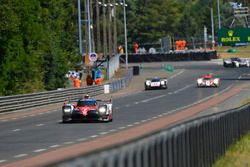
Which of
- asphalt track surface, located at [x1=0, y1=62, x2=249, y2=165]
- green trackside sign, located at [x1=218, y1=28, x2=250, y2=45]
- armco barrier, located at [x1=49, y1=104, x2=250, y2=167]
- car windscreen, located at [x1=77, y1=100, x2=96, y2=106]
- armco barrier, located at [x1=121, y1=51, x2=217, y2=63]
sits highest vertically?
green trackside sign, located at [x1=218, y1=28, x2=250, y2=45]

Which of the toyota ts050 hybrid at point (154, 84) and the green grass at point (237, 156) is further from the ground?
the green grass at point (237, 156)

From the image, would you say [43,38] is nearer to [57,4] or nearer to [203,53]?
[57,4]

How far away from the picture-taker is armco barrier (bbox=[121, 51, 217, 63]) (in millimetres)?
132125

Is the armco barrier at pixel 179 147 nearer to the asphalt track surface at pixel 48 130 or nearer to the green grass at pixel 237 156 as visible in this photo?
the green grass at pixel 237 156

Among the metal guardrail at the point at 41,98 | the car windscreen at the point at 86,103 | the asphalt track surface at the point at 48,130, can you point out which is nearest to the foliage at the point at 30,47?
the metal guardrail at the point at 41,98

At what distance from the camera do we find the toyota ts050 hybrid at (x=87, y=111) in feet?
104

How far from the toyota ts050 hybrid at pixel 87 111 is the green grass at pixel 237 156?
44.0 ft

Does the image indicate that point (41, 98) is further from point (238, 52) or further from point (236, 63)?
point (238, 52)

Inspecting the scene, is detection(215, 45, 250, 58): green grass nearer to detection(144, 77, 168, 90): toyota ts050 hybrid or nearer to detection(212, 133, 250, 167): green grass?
detection(144, 77, 168, 90): toyota ts050 hybrid

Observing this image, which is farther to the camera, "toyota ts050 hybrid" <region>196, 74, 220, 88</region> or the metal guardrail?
"toyota ts050 hybrid" <region>196, 74, 220, 88</region>

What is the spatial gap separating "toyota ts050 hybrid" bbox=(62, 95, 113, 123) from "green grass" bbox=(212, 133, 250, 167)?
13.4m

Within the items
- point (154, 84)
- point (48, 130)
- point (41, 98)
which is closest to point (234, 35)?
point (154, 84)

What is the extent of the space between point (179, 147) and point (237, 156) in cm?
502

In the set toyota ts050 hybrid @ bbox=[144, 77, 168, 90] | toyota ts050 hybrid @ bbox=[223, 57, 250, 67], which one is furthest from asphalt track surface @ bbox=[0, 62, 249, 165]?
toyota ts050 hybrid @ bbox=[223, 57, 250, 67]
